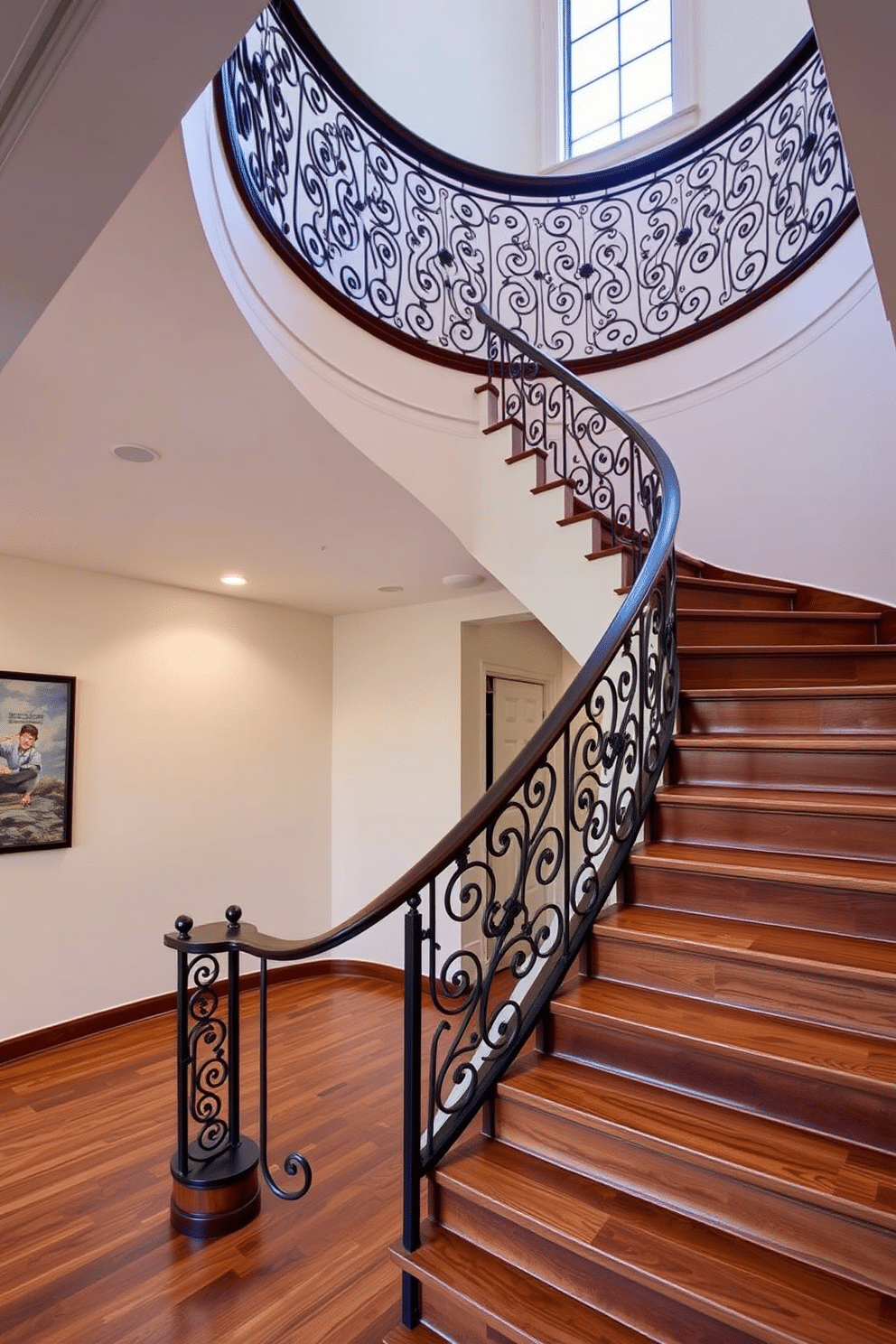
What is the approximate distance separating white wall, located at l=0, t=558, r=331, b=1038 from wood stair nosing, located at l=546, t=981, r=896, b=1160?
338 cm

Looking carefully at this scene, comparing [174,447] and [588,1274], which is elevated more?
[174,447]

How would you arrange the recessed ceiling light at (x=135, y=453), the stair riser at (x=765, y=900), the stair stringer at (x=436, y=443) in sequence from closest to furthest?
the stair riser at (x=765, y=900), the stair stringer at (x=436, y=443), the recessed ceiling light at (x=135, y=453)

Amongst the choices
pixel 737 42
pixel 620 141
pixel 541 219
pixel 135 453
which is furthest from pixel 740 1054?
pixel 737 42

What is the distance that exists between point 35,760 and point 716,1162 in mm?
3990

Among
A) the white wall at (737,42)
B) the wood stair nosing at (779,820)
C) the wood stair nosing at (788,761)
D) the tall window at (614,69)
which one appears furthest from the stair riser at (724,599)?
the tall window at (614,69)

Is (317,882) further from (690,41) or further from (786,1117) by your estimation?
(690,41)

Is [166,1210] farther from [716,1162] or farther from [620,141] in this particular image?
[620,141]

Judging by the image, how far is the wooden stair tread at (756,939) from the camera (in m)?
1.86

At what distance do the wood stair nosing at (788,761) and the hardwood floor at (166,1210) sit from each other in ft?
6.25

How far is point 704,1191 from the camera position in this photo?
1.60 metres

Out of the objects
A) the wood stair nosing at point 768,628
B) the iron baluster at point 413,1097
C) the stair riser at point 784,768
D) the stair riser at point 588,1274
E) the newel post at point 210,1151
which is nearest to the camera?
the stair riser at point 588,1274

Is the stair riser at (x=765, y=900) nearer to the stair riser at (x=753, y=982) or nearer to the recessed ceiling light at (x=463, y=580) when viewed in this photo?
the stair riser at (x=753, y=982)

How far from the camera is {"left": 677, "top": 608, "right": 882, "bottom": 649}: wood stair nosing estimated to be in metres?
3.28

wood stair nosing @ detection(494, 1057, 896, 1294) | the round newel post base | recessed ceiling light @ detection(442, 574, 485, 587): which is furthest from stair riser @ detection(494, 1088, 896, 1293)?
recessed ceiling light @ detection(442, 574, 485, 587)
